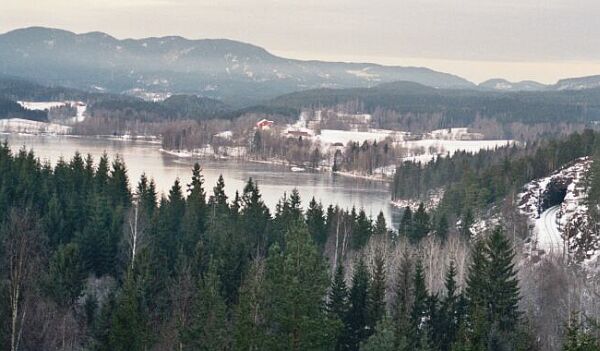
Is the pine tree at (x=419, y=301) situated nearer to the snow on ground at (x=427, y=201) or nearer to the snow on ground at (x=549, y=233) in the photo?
the snow on ground at (x=549, y=233)

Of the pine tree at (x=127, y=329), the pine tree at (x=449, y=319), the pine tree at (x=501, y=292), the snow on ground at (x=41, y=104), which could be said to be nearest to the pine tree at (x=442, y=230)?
the pine tree at (x=449, y=319)

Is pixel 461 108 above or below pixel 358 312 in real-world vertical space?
above

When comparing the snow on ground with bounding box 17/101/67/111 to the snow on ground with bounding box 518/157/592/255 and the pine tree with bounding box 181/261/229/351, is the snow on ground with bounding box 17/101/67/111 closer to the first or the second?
the snow on ground with bounding box 518/157/592/255

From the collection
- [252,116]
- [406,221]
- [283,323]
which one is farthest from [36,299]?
[252,116]

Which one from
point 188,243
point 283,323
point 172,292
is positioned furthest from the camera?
point 188,243

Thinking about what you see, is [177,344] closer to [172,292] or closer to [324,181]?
[172,292]

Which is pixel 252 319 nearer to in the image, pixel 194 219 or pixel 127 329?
pixel 127 329

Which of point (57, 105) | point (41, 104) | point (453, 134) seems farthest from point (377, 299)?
point (41, 104)
